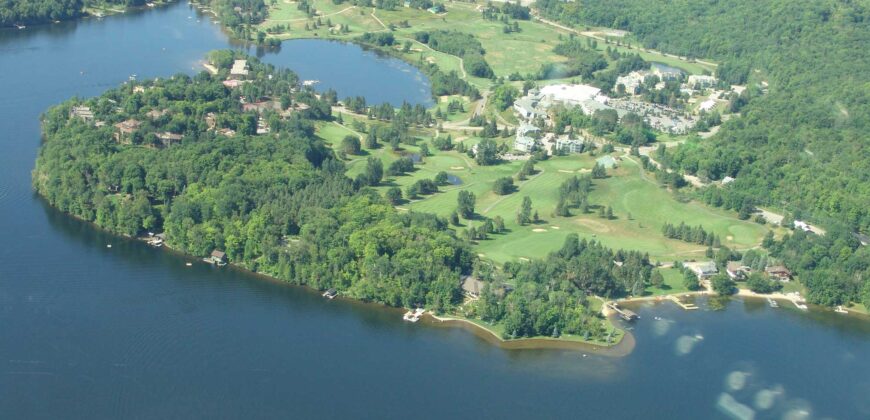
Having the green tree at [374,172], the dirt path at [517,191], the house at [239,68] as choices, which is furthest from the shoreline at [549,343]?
the house at [239,68]

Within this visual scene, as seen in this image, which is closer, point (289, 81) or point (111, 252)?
point (111, 252)

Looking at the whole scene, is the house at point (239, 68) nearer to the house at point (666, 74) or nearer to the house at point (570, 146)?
the house at point (570, 146)

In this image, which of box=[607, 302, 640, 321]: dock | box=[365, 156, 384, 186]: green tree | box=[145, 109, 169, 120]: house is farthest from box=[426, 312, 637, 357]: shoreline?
box=[145, 109, 169, 120]: house

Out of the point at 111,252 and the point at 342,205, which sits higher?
the point at 342,205

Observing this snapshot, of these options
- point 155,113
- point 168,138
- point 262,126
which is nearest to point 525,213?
point 262,126

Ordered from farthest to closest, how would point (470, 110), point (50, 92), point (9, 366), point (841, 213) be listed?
point (470, 110) < point (50, 92) < point (841, 213) < point (9, 366)

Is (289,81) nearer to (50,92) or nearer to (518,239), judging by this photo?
(50,92)

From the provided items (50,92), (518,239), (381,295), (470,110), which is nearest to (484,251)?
(518,239)

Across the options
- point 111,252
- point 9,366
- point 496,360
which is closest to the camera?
point 9,366
